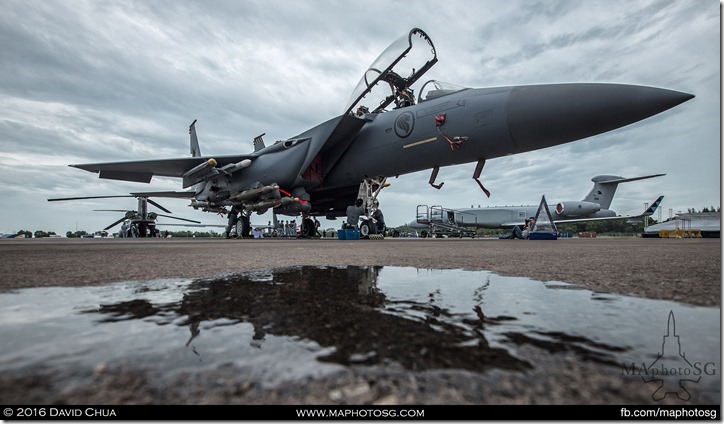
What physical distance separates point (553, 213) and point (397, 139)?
19.5 metres

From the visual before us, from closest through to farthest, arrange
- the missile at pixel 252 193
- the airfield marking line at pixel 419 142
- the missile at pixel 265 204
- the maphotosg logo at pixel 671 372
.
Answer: the maphotosg logo at pixel 671 372
the airfield marking line at pixel 419 142
the missile at pixel 252 193
the missile at pixel 265 204

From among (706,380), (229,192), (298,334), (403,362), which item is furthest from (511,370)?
(229,192)

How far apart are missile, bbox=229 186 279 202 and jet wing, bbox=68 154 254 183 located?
50.9 inches

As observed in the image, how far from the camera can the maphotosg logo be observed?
19.2 inches

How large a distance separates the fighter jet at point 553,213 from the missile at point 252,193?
40.1ft

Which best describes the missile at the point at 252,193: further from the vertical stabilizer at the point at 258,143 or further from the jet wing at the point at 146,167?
the vertical stabilizer at the point at 258,143

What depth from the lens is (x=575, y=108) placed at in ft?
16.8

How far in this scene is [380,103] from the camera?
10.5 meters

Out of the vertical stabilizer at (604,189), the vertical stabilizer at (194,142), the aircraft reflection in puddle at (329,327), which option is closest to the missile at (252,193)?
the vertical stabilizer at (194,142)

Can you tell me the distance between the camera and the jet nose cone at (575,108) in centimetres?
450

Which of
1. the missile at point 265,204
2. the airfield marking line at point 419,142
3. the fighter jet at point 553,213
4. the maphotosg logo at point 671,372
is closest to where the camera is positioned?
the maphotosg logo at point 671,372

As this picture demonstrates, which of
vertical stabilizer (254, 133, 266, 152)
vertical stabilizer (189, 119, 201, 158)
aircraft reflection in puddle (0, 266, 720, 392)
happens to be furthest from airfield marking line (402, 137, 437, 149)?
vertical stabilizer (189, 119, 201, 158)

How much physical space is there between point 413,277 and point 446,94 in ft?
22.7

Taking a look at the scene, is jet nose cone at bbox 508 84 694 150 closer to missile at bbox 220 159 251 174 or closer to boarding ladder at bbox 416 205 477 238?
missile at bbox 220 159 251 174
